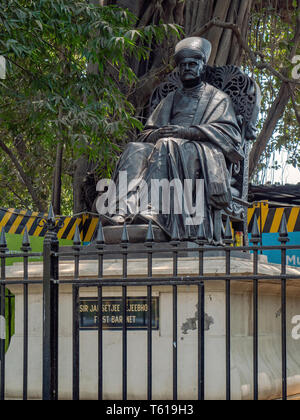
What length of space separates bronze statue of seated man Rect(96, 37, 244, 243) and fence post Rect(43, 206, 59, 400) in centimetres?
136

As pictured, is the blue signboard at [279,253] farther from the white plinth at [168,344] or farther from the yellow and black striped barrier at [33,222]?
the white plinth at [168,344]

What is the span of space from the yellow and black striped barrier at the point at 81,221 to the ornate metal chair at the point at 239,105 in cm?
395

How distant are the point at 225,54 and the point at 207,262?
6853mm

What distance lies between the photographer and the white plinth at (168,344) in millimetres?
5035

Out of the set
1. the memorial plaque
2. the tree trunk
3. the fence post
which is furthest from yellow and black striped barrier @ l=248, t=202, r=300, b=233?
the fence post

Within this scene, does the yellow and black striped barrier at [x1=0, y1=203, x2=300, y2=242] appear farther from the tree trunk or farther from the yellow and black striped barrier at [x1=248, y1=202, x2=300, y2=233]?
the tree trunk

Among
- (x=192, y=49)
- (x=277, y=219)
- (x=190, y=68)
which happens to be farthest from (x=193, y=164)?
(x=277, y=219)

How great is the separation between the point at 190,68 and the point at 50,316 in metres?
3.14

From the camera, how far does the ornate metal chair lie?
6914 millimetres

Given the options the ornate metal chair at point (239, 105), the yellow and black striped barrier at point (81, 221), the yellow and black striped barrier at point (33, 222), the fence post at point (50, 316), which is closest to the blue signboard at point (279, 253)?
the yellow and black striped barrier at point (81, 221)

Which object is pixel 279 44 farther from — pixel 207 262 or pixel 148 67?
pixel 207 262

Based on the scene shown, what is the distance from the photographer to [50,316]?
4477 millimetres

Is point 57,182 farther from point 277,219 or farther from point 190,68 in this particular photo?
point 190,68
